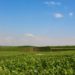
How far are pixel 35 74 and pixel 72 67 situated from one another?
12.4ft

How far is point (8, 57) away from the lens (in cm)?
2775

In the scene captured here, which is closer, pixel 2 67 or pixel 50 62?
pixel 2 67

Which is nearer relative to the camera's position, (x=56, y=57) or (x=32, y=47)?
(x=56, y=57)

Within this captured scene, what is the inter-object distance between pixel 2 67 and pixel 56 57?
573cm

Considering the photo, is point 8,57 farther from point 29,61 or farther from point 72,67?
point 72,67

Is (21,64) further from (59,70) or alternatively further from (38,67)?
(59,70)

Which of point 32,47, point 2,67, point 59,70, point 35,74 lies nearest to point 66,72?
point 59,70

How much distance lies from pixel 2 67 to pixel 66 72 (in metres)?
5.31

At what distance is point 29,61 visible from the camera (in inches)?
1054

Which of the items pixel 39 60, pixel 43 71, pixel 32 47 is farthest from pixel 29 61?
pixel 32 47

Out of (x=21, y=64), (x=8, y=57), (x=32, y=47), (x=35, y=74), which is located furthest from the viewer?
(x=32, y=47)

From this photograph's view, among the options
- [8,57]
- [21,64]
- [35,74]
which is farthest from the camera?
[8,57]

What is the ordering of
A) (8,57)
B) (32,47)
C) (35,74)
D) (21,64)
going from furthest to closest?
(32,47)
(8,57)
(21,64)
(35,74)

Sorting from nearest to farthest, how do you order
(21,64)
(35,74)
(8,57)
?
(35,74) → (21,64) → (8,57)
